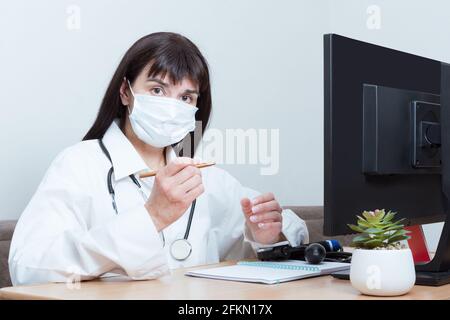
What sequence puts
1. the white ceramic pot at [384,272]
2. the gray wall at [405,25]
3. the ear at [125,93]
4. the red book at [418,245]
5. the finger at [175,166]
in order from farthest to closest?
the gray wall at [405,25], the ear at [125,93], the red book at [418,245], the finger at [175,166], the white ceramic pot at [384,272]

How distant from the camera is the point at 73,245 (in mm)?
1327

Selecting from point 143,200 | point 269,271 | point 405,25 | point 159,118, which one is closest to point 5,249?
point 143,200

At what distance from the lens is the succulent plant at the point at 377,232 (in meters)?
1.10

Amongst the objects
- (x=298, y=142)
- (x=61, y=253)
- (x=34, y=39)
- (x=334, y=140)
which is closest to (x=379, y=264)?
(x=334, y=140)

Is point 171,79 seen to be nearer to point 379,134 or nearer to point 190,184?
point 190,184

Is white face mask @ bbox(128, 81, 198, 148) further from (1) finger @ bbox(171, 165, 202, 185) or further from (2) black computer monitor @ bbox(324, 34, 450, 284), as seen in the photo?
(2) black computer monitor @ bbox(324, 34, 450, 284)

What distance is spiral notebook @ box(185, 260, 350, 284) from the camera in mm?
1266

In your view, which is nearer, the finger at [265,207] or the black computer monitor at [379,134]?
the black computer monitor at [379,134]

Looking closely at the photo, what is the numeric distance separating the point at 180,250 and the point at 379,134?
26.7 inches

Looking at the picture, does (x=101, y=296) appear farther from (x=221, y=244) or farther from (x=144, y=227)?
(x=221, y=244)

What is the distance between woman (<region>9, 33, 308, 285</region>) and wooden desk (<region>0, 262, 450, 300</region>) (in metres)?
0.05

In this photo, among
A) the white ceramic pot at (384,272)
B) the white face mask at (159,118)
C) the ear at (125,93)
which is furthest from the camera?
the ear at (125,93)

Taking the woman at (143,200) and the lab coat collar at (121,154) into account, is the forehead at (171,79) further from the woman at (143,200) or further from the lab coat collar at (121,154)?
the lab coat collar at (121,154)

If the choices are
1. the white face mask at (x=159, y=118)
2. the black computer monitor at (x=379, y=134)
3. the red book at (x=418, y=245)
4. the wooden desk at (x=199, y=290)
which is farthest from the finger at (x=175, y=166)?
the red book at (x=418, y=245)
